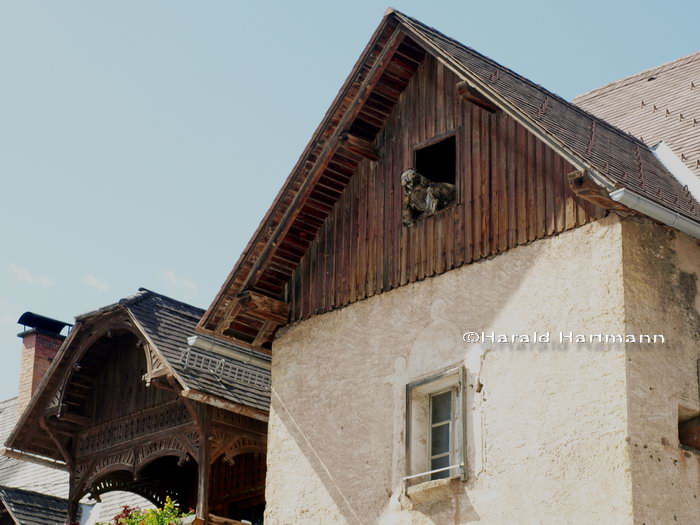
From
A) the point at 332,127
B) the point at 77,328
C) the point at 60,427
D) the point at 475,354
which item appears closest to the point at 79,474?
the point at 60,427

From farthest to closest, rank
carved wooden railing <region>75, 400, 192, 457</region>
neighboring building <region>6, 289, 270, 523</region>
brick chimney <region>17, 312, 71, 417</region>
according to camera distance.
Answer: brick chimney <region>17, 312, 71, 417</region>, carved wooden railing <region>75, 400, 192, 457</region>, neighboring building <region>6, 289, 270, 523</region>

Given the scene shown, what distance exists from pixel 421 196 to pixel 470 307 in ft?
4.54

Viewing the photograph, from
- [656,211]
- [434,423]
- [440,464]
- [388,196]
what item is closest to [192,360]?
[388,196]

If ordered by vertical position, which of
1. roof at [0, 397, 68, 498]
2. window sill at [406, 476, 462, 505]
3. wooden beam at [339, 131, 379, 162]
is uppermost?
wooden beam at [339, 131, 379, 162]

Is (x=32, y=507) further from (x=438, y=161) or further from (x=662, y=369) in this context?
(x=662, y=369)

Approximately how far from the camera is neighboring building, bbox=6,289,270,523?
16.7 metres

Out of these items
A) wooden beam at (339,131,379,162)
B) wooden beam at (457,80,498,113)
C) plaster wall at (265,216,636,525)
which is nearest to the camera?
plaster wall at (265,216,636,525)

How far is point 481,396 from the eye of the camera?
11.7m

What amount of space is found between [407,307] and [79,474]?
818 cm

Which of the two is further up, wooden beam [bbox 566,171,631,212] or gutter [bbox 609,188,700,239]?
wooden beam [bbox 566,171,631,212]

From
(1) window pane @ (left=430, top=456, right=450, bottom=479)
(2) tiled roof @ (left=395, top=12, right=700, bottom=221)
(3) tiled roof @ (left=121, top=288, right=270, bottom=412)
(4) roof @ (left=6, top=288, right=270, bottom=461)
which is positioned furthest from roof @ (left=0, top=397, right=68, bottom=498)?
(2) tiled roof @ (left=395, top=12, right=700, bottom=221)

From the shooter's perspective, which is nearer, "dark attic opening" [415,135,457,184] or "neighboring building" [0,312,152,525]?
"dark attic opening" [415,135,457,184]

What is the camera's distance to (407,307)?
1284cm

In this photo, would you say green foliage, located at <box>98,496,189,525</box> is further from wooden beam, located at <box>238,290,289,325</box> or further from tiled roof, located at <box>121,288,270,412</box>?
wooden beam, located at <box>238,290,289,325</box>
